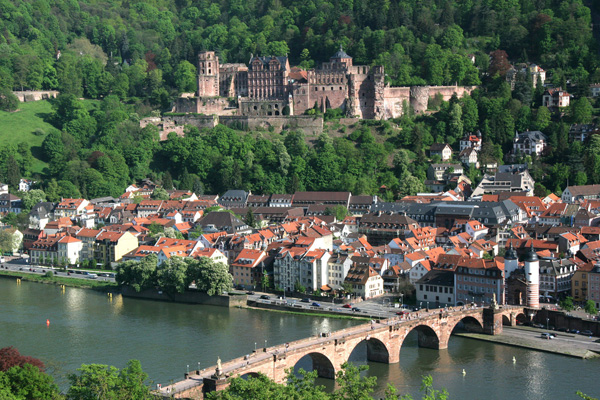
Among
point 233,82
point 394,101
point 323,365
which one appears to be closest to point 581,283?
point 323,365

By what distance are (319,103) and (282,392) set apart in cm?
5702

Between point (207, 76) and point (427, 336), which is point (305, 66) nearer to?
point (207, 76)

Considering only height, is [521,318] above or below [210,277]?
below

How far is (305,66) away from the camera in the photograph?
94250 millimetres

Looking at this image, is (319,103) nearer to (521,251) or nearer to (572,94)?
(572,94)

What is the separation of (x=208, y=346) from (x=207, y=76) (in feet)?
159

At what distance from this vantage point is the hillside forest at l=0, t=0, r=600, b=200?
2943 inches

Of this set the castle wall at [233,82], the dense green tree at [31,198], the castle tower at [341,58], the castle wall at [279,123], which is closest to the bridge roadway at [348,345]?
the castle wall at [279,123]

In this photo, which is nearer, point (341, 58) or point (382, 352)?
point (382, 352)

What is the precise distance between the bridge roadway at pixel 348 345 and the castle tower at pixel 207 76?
1864 inches

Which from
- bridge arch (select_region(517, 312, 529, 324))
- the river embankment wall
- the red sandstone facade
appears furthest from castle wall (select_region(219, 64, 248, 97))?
bridge arch (select_region(517, 312, 529, 324))

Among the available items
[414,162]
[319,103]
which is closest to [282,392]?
[414,162]

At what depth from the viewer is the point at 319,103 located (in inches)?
3238

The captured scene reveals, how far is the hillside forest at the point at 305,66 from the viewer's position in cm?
7475
